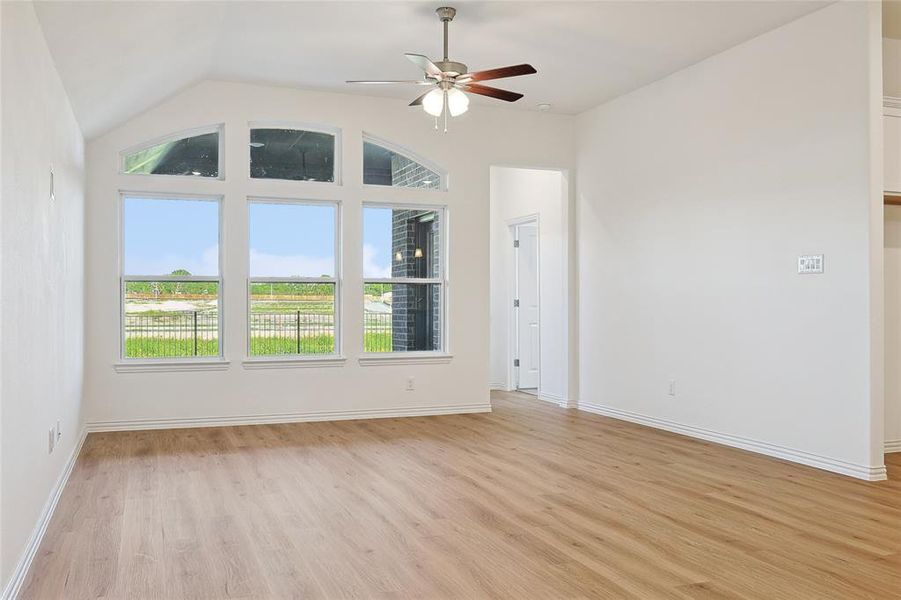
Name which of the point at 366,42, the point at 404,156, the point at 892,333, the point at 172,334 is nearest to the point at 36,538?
the point at 172,334

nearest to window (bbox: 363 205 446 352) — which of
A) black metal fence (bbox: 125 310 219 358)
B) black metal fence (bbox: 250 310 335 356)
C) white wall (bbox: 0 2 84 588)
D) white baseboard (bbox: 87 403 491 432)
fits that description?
black metal fence (bbox: 250 310 335 356)

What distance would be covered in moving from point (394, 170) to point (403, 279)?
1.06 metres

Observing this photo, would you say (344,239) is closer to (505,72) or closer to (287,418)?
(287,418)

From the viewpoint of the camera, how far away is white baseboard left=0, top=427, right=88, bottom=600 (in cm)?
265

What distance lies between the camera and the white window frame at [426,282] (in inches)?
272

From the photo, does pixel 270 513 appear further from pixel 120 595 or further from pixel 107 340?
pixel 107 340

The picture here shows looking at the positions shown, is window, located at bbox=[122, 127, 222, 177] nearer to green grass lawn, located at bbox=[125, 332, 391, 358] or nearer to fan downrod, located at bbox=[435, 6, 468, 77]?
green grass lawn, located at bbox=[125, 332, 391, 358]

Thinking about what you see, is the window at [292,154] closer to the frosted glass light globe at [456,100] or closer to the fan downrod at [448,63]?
the frosted glass light globe at [456,100]

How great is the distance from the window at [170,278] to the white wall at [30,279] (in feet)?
5.28

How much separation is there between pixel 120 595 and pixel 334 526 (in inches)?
42.4

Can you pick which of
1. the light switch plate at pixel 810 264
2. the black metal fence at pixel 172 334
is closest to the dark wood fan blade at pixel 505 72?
the light switch plate at pixel 810 264

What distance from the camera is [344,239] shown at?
684cm

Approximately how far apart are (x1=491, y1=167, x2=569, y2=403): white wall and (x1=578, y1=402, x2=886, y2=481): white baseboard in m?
0.95

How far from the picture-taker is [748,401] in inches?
211
